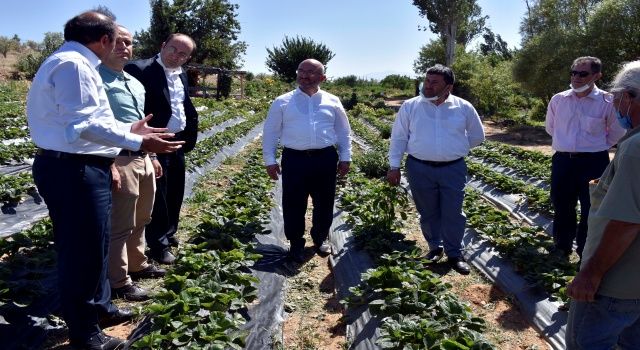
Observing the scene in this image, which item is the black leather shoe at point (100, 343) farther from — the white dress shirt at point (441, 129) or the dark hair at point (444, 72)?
the dark hair at point (444, 72)

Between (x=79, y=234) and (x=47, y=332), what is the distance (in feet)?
2.98

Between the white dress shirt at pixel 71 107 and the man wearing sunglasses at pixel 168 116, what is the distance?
160 cm

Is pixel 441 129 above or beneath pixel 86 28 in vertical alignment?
beneath

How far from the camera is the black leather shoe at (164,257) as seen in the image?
4711 millimetres

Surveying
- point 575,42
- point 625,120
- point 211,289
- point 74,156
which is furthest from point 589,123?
point 575,42

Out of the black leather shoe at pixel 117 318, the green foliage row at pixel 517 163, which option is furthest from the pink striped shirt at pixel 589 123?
the green foliage row at pixel 517 163

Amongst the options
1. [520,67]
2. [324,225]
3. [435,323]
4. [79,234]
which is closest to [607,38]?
[520,67]

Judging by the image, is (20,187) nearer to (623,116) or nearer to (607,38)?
(623,116)

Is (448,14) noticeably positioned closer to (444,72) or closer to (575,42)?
(575,42)

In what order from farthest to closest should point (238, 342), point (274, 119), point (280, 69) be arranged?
point (280, 69), point (274, 119), point (238, 342)

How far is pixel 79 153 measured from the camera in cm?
279

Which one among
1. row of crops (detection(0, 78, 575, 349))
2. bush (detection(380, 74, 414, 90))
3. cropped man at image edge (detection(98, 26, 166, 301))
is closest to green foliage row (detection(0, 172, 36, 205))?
row of crops (detection(0, 78, 575, 349))

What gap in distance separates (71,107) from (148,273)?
6.80ft

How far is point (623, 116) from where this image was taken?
2158 millimetres
